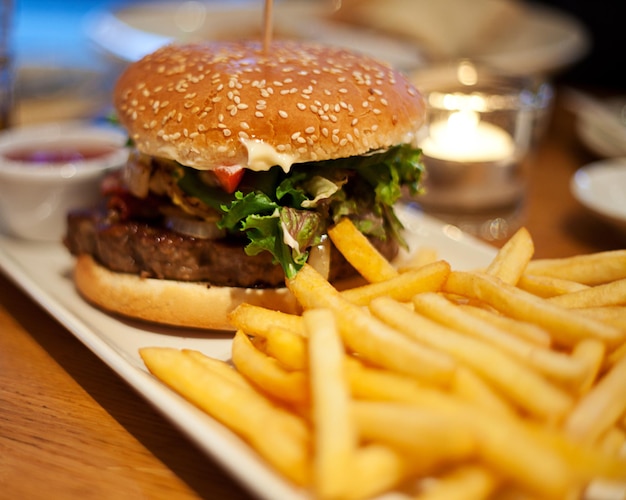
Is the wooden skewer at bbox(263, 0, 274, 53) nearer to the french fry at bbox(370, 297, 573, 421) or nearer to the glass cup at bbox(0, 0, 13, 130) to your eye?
the french fry at bbox(370, 297, 573, 421)

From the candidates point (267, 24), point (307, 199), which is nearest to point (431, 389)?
point (307, 199)

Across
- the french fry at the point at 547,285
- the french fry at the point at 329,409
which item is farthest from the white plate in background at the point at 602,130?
the french fry at the point at 329,409

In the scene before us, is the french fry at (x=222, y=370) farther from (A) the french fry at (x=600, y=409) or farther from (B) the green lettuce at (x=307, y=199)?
(A) the french fry at (x=600, y=409)

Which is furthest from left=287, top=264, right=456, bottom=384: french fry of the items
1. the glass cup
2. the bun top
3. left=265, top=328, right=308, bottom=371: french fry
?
the glass cup

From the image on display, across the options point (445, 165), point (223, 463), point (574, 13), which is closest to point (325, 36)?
point (445, 165)

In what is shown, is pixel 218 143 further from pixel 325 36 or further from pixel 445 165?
pixel 325 36
